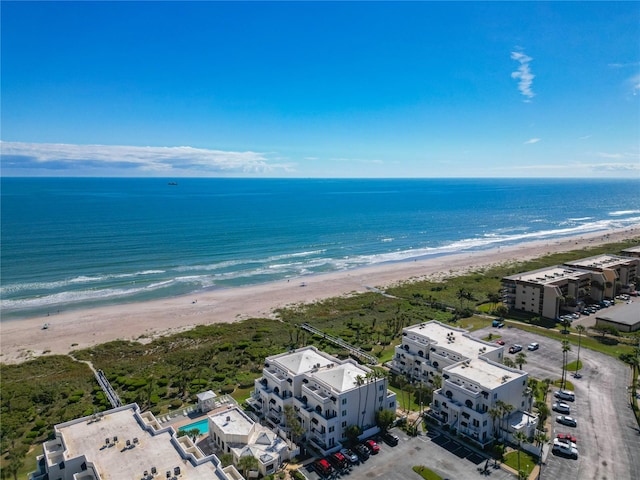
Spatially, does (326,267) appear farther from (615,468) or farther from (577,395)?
(615,468)

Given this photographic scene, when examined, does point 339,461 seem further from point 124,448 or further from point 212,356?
point 212,356

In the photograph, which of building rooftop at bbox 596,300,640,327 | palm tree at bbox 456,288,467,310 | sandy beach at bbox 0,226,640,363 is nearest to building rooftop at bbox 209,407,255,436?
sandy beach at bbox 0,226,640,363

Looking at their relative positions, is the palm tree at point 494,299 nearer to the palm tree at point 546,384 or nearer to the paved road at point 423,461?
the palm tree at point 546,384

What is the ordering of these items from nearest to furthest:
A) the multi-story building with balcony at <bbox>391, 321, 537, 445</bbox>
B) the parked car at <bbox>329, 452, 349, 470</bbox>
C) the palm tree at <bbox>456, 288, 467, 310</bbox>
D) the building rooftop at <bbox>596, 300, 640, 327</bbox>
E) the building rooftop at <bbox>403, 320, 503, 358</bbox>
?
1. the parked car at <bbox>329, 452, 349, 470</bbox>
2. the multi-story building with balcony at <bbox>391, 321, 537, 445</bbox>
3. the building rooftop at <bbox>403, 320, 503, 358</bbox>
4. the building rooftop at <bbox>596, 300, 640, 327</bbox>
5. the palm tree at <bbox>456, 288, 467, 310</bbox>

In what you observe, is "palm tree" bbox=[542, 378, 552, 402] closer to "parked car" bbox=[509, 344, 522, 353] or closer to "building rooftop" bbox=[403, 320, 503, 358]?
"building rooftop" bbox=[403, 320, 503, 358]

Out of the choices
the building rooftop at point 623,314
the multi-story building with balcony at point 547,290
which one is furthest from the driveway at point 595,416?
the building rooftop at point 623,314

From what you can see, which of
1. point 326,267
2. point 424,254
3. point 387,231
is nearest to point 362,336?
point 326,267
